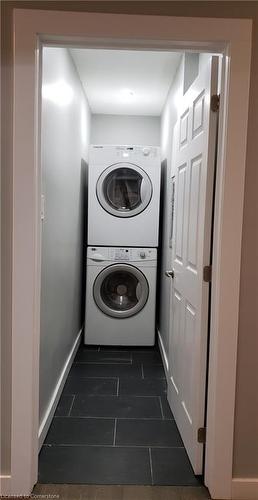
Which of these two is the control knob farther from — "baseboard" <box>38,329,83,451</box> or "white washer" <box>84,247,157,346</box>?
"baseboard" <box>38,329,83,451</box>

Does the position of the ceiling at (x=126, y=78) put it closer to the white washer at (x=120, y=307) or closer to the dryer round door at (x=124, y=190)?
the dryer round door at (x=124, y=190)

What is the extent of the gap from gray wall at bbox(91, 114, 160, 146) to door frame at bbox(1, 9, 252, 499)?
288cm

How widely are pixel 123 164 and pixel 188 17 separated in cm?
210

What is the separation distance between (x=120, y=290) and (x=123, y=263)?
1.07 ft

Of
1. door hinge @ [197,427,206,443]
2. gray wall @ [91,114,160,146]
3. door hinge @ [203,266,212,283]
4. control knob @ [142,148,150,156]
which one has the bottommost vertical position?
door hinge @ [197,427,206,443]

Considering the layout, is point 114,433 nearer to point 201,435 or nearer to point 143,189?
point 201,435

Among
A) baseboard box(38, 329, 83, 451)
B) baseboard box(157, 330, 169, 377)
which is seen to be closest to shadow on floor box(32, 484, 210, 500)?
baseboard box(38, 329, 83, 451)

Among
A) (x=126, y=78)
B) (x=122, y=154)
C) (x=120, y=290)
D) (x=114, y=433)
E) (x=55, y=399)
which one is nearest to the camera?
(x=114, y=433)

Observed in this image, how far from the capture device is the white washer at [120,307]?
12.4 feet

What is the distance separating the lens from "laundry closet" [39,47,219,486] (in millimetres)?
1997

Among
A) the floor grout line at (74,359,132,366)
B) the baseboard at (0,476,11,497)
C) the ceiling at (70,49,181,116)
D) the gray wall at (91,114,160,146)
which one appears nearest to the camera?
the baseboard at (0,476,11,497)

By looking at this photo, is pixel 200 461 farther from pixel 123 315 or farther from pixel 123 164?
pixel 123 164

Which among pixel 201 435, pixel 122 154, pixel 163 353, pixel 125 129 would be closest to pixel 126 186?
pixel 122 154

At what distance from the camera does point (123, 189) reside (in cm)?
384
